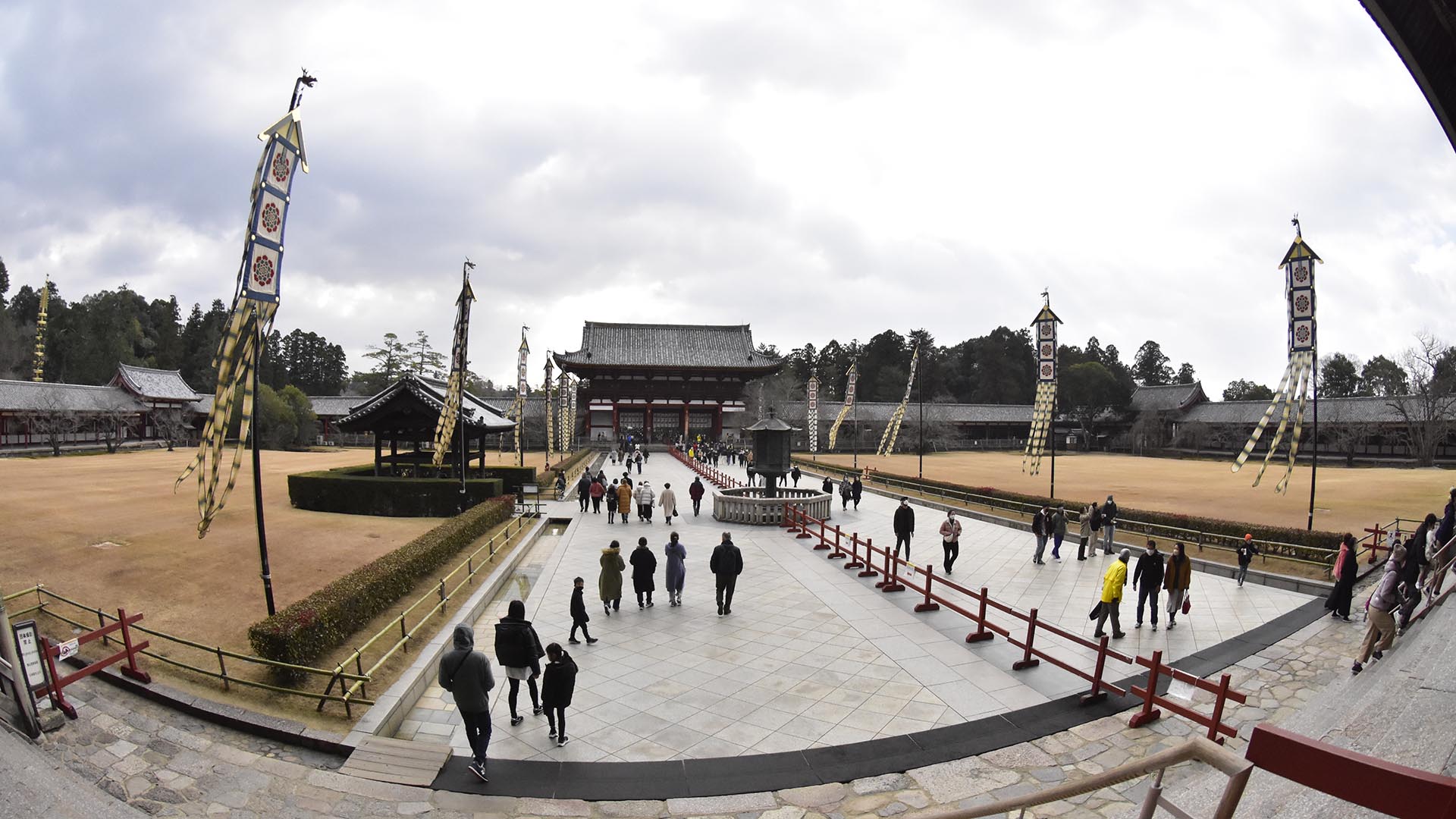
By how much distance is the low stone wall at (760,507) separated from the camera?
17703 mm

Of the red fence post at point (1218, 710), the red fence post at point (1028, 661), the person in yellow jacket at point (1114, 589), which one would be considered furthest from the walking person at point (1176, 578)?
the red fence post at point (1218, 710)

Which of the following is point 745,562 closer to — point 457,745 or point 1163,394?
point 457,745

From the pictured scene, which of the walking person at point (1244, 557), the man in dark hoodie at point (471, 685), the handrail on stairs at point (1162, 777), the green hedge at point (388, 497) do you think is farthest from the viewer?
the green hedge at point (388, 497)

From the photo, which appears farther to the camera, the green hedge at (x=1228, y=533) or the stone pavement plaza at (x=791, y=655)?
the green hedge at (x=1228, y=533)

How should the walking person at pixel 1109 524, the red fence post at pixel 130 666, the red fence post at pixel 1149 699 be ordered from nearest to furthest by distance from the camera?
the red fence post at pixel 1149 699 → the red fence post at pixel 130 666 → the walking person at pixel 1109 524

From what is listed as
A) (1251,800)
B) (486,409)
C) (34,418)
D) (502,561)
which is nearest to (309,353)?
(34,418)

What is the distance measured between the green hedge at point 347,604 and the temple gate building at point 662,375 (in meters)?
38.9

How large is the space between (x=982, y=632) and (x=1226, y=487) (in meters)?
27.0

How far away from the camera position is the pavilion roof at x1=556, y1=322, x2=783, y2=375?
52438 millimetres

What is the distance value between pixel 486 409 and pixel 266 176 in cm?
1703

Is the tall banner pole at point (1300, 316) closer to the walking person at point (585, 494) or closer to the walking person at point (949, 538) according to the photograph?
the walking person at point (949, 538)

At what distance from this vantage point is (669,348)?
183ft

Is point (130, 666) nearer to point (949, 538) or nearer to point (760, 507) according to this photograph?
point (949, 538)

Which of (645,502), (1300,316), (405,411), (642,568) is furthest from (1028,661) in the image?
(405,411)
